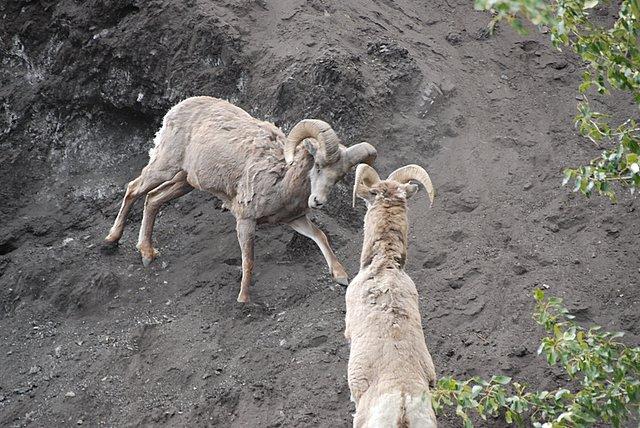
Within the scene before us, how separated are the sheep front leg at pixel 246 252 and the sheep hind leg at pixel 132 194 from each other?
1.44 metres

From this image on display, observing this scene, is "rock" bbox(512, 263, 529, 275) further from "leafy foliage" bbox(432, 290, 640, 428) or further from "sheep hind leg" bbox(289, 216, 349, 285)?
"leafy foliage" bbox(432, 290, 640, 428)

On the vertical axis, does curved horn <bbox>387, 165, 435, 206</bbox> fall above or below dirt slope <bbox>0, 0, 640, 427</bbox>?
above

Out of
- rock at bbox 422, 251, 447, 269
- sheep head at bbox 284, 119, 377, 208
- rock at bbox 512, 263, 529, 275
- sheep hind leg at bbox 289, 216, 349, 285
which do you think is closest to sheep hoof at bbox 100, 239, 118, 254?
sheep hind leg at bbox 289, 216, 349, 285

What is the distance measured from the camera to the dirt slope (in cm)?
994

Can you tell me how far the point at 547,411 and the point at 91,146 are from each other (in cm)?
912

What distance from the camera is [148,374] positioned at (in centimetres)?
1032

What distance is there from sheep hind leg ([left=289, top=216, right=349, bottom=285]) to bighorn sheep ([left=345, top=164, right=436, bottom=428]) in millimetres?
2045

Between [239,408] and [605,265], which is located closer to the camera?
[239,408]

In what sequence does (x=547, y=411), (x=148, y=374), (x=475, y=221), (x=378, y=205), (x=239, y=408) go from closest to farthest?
(x=547, y=411) → (x=378, y=205) → (x=239, y=408) → (x=148, y=374) → (x=475, y=221)

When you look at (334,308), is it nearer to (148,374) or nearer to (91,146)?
(148,374)

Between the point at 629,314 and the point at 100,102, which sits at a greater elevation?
the point at 629,314

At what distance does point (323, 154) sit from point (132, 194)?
9.85ft

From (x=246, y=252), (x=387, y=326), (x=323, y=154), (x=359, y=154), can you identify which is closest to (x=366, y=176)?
(x=323, y=154)

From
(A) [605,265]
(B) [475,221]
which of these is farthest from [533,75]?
(A) [605,265]
